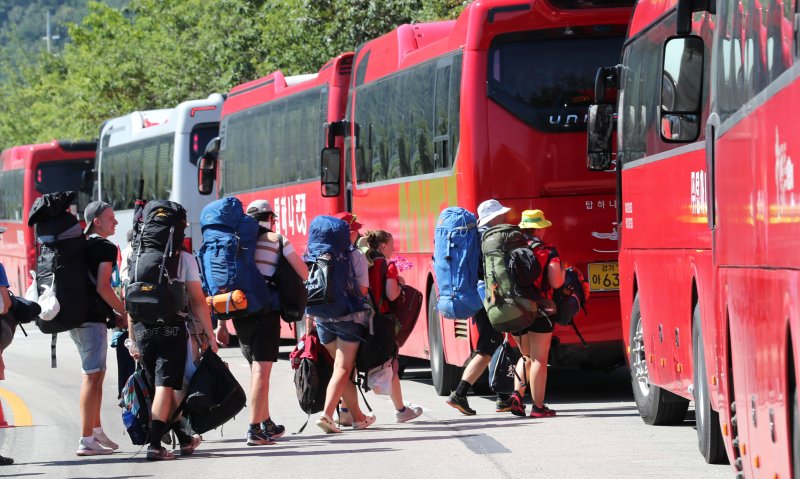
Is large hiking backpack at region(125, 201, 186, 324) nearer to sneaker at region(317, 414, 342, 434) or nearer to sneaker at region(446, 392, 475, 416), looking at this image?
sneaker at region(317, 414, 342, 434)

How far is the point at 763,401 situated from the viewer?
22.4ft

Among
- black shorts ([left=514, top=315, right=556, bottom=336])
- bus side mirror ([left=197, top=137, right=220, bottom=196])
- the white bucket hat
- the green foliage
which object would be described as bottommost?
black shorts ([left=514, top=315, right=556, bottom=336])

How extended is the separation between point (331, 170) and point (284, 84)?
430 cm

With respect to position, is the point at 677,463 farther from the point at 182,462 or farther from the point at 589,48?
the point at 589,48

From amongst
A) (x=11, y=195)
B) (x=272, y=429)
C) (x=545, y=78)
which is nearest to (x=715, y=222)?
(x=272, y=429)

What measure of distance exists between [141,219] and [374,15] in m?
21.3

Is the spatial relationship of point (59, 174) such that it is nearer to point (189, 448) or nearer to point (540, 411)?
point (540, 411)

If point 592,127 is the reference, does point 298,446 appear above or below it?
below

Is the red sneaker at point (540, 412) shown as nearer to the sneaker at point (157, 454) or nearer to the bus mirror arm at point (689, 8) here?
the sneaker at point (157, 454)

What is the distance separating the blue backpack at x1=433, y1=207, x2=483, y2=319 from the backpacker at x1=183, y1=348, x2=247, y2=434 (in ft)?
8.70

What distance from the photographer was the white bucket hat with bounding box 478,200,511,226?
13844mm

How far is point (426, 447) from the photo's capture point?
12.1 meters

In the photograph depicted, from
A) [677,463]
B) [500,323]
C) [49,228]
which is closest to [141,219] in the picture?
[49,228]

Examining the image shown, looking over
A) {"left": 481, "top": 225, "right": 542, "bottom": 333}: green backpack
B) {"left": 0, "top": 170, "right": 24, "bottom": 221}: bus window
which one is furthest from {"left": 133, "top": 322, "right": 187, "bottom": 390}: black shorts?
{"left": 0, "top": 170, "right": 24, "bottom": 221}: bus window
